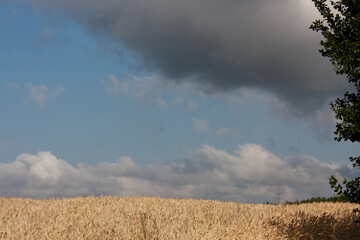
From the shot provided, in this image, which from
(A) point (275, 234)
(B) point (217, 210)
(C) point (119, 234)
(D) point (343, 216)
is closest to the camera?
(C) point (119, 234)

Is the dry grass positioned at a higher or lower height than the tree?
lower

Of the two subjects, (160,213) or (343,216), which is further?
(343,216)

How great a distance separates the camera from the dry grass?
8.81 metres

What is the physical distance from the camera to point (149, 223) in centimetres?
983

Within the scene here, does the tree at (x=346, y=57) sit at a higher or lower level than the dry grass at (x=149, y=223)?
higher

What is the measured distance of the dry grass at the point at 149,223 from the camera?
8812mm

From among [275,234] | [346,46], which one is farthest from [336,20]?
[275,234]

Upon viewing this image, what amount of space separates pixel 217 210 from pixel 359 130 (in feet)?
17.3

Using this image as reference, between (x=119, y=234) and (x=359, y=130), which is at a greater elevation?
(x=359, y=130)

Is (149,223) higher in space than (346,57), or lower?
lower

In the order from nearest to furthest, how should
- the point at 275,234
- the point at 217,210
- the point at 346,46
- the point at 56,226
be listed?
the point at 56,226 < the point at 275,234 < the point at 346,46 < the point at 217,210

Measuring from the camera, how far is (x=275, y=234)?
33.3 ft

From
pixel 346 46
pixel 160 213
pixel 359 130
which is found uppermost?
pixel 346 46

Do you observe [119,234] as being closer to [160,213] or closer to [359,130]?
[160,213]
